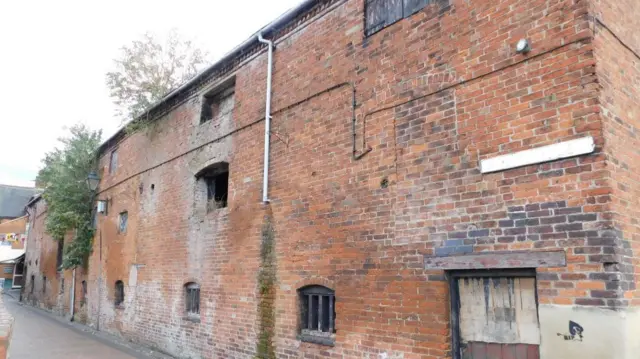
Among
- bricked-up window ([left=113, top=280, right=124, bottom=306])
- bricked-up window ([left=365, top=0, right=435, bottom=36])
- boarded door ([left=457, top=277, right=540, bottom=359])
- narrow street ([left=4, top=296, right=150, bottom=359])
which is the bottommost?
narrow street ([left=4, top=296, right=150, bottom=359])

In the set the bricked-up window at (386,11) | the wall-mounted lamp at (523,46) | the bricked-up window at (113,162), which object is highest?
the bricked-up window at (386,11)

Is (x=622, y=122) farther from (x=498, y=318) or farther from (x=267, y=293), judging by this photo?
(x=267, y=293)

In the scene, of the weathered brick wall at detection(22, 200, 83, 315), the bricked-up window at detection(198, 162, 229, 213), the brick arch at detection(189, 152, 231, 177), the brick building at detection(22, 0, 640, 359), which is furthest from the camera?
the weathered brick wall at detection(22, 200, 83, 315)

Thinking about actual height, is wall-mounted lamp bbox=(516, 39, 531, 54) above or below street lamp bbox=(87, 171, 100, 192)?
below

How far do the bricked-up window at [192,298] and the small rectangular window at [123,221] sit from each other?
4849mm

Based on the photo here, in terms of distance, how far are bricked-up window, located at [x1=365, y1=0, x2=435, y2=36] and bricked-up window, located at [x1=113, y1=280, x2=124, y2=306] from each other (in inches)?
450

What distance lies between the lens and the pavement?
11.4 meters

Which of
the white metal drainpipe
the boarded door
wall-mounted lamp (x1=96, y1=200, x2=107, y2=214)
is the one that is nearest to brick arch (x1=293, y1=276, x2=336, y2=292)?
the white metal drainpipe

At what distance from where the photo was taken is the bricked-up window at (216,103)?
10797mm

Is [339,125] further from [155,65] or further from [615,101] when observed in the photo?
[155,65]

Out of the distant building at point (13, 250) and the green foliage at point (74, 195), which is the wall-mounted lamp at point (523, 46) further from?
the distant building at point (13, 250)

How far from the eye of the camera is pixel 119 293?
48.3 ft

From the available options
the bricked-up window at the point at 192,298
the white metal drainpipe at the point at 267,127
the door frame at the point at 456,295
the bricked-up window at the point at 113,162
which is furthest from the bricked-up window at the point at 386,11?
the bricked-up window at the point at 113,162

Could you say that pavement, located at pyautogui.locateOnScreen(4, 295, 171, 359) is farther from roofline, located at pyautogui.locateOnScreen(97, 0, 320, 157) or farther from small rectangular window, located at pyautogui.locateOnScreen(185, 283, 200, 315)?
roofline, located at pyautogui.locateOnScreen(97, 0, 320, 157)
